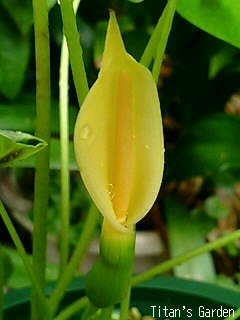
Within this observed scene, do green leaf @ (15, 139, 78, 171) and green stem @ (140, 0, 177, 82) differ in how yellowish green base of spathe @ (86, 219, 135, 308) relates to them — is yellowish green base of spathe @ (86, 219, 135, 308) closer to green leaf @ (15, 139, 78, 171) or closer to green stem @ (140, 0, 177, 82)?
green stem @ (140, 0, 177, 82)

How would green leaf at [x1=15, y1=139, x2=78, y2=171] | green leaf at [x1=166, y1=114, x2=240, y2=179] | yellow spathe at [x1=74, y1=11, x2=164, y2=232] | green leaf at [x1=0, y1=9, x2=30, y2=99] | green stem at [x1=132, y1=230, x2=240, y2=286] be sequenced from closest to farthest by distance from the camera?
yellow spathe at [x1=74, y1=11, x2=164, y2=232]
green stem at [x1=132, y1=230, x2=240, y2=286]
green leaf at [x1=15, y1=139, x2=78, y2=171]
green leaf at [x1=0, y1=9, x2=30, y2=99]
green leaf at [x1=166, y1=114, x2=240, y2=179]

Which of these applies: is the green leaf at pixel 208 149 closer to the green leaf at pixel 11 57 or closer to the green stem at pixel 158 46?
the green leaf at pixel 11 57

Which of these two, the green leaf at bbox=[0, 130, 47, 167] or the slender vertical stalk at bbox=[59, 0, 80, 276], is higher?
the green leaf at bbox=[0, 130, 47, 167]

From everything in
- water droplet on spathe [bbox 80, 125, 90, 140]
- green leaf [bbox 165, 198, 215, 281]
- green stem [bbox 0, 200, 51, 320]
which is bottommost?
green leaf [bbox 165, 198, 215, 281]

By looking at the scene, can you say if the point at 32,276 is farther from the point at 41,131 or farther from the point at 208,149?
the point at 208,149

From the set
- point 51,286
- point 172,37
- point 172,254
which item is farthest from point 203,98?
point 51,286

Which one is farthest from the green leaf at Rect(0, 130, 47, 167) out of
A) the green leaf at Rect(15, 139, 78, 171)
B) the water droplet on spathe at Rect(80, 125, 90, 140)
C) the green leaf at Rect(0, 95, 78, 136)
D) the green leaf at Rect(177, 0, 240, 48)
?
the green leaf at Rect(0, 95, 78, 136)

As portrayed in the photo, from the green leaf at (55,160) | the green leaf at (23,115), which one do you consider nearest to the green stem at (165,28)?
the green leaf at (55,160)
